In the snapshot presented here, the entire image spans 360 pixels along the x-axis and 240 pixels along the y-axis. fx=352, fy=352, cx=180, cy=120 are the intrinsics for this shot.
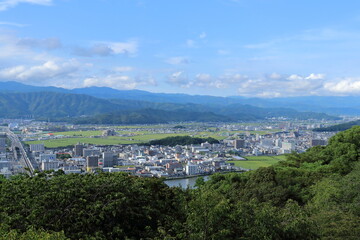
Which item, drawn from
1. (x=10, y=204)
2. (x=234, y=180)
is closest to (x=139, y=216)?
(x=10, y=204)

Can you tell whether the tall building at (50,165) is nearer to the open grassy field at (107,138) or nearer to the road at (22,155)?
the road at (22,155)

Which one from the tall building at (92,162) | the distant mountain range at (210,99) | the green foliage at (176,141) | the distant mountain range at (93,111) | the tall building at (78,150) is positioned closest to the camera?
the tall building at (92,162)

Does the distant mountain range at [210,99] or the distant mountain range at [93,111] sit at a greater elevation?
the distant mountain range at [210,99]

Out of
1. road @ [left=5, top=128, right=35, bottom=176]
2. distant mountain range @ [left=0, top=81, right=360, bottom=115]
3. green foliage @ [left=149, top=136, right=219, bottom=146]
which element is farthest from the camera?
distant mountain range @ [left=0, top=81, right=360, bottom=115]

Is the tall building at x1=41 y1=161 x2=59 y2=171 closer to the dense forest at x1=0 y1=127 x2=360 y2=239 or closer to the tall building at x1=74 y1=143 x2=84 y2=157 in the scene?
the tall building at x1=74 y1=143 x2=84 y2=157

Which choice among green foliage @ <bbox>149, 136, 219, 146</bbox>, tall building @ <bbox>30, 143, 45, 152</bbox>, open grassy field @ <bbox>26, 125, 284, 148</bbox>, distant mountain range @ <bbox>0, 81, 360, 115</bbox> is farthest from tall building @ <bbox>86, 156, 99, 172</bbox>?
distant mountain range @ <bbox>0, 81, 360, 115</bbox>

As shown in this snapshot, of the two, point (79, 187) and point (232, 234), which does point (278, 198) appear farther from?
point (79, 187)

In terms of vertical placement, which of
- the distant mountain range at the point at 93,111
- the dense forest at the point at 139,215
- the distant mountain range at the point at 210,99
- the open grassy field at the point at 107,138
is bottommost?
the open grassy field at the point at 107,138

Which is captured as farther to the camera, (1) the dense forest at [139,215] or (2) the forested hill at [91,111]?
(2) the forested hill at [91,111]

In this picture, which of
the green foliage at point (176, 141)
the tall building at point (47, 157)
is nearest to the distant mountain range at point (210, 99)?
the green foliage at point (176, 141)

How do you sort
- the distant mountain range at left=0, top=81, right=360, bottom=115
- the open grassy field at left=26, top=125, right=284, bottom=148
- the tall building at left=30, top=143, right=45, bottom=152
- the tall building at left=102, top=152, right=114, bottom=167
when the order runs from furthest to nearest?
the distant mountain range at left=0, top=81, right=360, bottom=115
the open grassy field at left=26, top=125, right=284, bottom=148
the tall building at left=30, top=143, right=45, bottom=152
the tall building at left=102, top=152, right=114, bottom=167

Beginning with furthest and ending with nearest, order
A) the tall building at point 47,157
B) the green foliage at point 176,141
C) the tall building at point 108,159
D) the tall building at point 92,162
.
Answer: the green foliage at point 176,141 → the tall building at point 108,159 → the tall building at point 47,157 → the tall building at point 92,162
